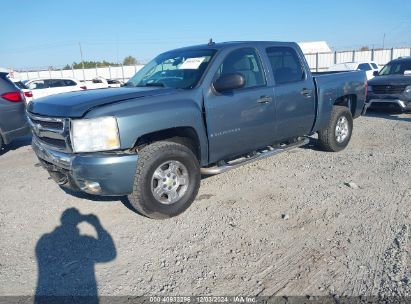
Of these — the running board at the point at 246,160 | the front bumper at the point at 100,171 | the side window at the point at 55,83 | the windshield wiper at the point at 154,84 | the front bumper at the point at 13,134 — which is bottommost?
the running board at the point at 246,160

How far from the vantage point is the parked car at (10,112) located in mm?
6871

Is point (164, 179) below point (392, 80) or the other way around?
below

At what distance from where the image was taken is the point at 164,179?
3977mm

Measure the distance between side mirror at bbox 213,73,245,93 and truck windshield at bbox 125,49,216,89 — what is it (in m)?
0.31

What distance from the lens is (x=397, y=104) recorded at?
31.6 feet

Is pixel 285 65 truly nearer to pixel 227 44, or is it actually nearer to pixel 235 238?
pixel 227 44

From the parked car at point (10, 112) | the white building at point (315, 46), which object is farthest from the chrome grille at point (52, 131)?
the white building at point (315, 46)

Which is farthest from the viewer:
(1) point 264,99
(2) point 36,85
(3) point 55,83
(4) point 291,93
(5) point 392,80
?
(3) point 55,83

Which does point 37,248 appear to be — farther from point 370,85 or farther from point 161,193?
point 370,85

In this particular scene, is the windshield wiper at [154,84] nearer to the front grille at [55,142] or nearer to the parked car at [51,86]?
the front grille at [55,142]

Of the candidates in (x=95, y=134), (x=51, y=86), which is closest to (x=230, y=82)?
(x=95, y=134)

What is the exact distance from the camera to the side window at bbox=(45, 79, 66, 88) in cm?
1639

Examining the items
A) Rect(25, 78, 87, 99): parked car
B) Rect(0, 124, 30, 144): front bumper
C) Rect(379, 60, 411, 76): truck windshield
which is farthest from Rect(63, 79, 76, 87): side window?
Rect(379, 60, 411, 76): truck windshield

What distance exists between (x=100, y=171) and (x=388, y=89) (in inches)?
357
